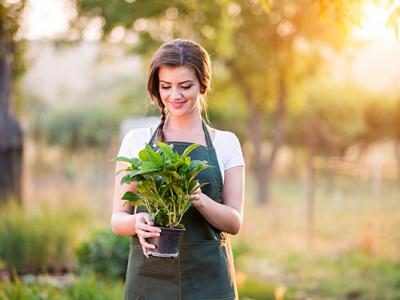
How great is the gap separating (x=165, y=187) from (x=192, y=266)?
432mm

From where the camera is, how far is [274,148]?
20.7 meters

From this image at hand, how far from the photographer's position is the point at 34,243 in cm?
780

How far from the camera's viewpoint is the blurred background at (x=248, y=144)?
7.42m

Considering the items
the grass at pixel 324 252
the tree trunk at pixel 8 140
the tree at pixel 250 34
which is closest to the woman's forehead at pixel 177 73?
the grass at pixel 324 252

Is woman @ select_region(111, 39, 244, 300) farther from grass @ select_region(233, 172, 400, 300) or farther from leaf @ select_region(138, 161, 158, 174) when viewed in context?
grass @ select_region(233, 172, 400, 300)

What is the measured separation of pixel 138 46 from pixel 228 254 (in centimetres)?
1540

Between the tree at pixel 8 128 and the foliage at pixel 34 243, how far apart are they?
193 centimetres

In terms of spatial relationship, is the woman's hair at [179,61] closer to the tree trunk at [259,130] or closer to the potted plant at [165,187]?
the potted plant at [165,187]

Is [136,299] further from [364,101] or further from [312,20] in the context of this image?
[364,101]

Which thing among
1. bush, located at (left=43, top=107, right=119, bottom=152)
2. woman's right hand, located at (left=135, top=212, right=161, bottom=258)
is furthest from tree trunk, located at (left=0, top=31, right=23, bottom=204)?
bush, located at (left=43, top=107, right=119, bottom=152)

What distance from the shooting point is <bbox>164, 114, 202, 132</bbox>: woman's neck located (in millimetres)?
3010

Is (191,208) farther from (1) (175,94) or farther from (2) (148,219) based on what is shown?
(1) (175,94)

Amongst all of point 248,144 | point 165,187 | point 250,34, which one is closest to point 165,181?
point 165,187

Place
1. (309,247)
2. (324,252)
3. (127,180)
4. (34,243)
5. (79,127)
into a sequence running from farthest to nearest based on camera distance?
(79,127) < (309,247) < (324,252) < (34,243) < (127,180)
